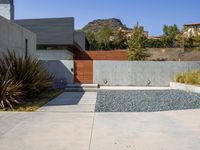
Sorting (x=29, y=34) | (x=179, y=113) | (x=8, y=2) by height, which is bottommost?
(x=179, y=113)

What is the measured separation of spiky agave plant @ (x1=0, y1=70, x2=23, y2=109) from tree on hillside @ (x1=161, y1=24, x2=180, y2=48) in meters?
44.5

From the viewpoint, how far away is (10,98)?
1281 centimetres

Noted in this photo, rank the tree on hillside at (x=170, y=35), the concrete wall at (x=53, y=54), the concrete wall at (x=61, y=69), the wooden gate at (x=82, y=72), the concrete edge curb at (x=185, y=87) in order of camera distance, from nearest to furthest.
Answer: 1. the concrete edge curb at (x=185, y=87)
2. the concrete wall at (x=61, y=69)
3. the wooden gate at (x=82, y=72)
4. the concrete wall at (x=53, y=54)
5. the tree on hillside at (x=170, y=35)

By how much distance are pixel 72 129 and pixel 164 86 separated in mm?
17090

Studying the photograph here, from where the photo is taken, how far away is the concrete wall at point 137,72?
24.9 m

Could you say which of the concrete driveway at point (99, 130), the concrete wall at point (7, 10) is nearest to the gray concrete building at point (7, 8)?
the concrete wall at point (7, 10)

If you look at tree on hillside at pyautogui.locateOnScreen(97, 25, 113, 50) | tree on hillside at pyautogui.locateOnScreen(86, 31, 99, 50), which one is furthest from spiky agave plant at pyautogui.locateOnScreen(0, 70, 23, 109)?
tree on hillside at pyautogui.locateOnScreen(86, 31, 99, 50)

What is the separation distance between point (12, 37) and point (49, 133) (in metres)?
9.83

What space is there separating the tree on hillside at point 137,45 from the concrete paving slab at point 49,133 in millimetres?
29700

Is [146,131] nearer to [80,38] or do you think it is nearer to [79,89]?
[79,89]

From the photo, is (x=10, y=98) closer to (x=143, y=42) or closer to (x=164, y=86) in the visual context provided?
(x=164, y=86)

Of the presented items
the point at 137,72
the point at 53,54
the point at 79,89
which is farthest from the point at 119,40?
the point at 79,89

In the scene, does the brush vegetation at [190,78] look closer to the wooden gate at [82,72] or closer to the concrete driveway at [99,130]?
the wooden gate at [82,72]

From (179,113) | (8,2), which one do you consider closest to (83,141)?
(179,113)
